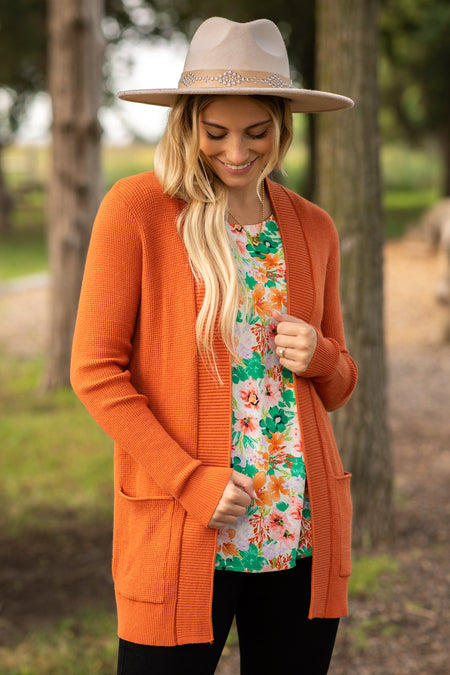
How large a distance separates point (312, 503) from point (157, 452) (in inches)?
15.4

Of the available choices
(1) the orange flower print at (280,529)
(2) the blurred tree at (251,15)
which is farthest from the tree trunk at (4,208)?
(1) the orange flower print at (280,529)

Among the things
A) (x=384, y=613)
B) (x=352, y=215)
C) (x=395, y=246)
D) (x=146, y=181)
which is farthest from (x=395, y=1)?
(x=146, y=181)

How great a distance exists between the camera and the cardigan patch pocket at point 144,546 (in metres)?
1.69

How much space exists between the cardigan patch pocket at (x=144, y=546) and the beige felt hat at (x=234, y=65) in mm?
908

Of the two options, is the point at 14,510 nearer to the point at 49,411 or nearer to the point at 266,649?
the point at 49,411

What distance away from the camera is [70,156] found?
7.24m

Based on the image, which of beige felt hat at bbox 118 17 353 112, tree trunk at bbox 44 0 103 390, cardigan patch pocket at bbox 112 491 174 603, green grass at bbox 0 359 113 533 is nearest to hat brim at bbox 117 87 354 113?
beige felt hat at bbox 118 17 353 112

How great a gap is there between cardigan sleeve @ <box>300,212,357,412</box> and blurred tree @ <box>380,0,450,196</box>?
15559 mm

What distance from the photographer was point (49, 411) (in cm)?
700

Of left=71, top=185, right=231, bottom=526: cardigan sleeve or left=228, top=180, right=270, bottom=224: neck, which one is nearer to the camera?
left=71, top=185, right=231, bottom=526: cardigan sleeve

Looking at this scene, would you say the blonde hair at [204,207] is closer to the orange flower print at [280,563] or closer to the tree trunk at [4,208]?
the orange flower print at [280,563]

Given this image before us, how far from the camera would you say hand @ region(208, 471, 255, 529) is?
1.65 m

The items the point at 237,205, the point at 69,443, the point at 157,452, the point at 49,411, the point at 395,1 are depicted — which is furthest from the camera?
the point at 395,1

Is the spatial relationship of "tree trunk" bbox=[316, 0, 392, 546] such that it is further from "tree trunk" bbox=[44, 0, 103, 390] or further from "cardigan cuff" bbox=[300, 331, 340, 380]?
"tree trunk" bbox=[44, 0, 103, 390]
